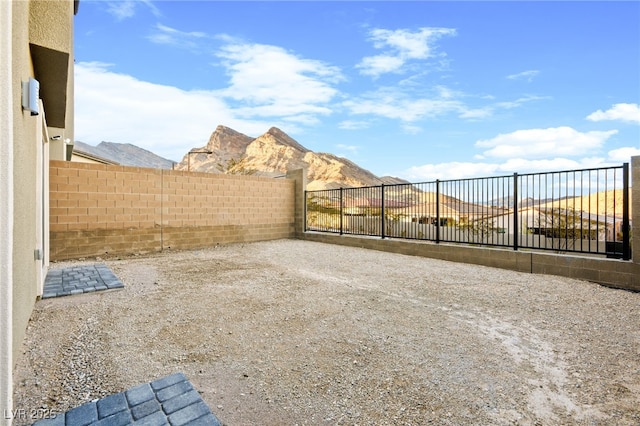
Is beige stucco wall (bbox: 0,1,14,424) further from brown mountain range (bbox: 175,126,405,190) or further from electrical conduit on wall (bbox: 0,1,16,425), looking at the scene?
brown mountain range (bbox: 175,126,405,190)

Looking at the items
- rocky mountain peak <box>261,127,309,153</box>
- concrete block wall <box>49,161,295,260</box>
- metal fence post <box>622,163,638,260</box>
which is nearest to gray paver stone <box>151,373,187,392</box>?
metal fence post <box>622,163,638,260</box>

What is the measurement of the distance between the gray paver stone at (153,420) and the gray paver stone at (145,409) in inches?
1.2

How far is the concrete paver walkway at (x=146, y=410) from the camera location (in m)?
1.59

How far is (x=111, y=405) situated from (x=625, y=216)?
677 centimetres

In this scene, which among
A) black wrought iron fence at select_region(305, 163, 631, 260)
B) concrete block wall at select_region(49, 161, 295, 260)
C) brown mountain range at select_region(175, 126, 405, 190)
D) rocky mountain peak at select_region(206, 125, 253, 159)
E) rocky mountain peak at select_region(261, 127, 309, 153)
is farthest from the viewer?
rocky mountain peak at select_region(206, 125, 253, 159)

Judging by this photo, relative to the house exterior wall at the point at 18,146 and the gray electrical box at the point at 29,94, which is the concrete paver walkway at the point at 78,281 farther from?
the gray electrical box at the point at 29,94

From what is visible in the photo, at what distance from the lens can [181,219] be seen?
8250 mm

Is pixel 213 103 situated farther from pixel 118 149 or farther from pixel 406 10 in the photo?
pixel 118 149

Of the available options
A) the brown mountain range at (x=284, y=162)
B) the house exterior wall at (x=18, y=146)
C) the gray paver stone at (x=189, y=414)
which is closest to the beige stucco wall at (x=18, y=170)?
the house exterior wall at (x=18, y=146)

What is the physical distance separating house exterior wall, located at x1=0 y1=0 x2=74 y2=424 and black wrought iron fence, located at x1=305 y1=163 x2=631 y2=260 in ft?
22.4

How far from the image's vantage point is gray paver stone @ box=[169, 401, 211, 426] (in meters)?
1.60

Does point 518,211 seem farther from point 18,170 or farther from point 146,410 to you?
point 18,170

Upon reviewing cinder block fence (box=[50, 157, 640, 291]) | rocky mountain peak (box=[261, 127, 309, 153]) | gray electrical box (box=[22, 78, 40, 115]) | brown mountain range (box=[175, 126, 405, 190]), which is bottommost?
cinder block fence (box=[50, 157, 640, 291])

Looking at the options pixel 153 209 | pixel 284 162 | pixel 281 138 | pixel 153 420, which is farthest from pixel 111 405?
pixel 281 138
